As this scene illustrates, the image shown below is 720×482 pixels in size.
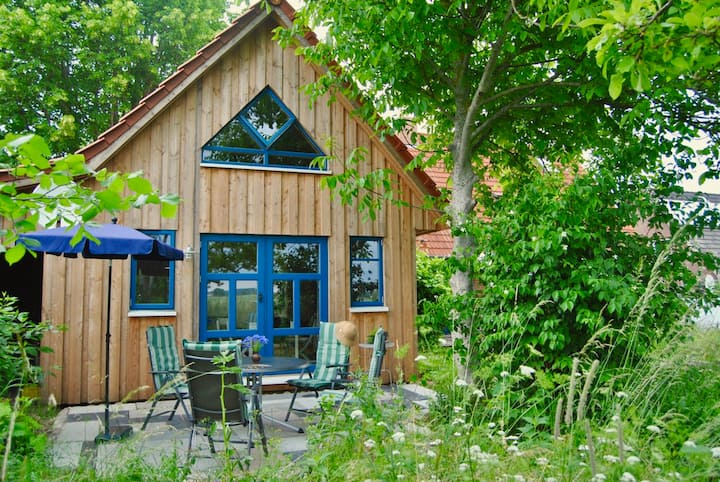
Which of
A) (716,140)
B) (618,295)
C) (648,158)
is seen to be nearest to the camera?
(618,295)

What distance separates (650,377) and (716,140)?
559 cm

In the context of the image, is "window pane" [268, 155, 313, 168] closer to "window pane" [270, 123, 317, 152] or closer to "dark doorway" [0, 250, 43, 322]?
"window pane" [270, 123, 317, 152]

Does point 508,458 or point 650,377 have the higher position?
point 650,377

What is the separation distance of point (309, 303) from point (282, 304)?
1.52ft

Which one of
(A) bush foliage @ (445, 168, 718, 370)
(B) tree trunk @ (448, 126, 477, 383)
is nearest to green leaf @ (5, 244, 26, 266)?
(A) bush foliage @ (445, 168, 718, 370)

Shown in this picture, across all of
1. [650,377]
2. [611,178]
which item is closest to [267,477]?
[650,377]

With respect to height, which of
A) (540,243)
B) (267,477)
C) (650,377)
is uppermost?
(540,243)

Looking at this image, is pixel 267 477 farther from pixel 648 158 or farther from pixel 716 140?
pixel 716 140

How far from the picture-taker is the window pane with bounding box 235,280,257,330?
9.42 m

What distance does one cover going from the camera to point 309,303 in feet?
32.5

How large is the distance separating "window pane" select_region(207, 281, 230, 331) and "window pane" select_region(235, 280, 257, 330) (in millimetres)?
155

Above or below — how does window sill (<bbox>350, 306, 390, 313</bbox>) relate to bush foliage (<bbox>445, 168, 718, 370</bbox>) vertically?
below

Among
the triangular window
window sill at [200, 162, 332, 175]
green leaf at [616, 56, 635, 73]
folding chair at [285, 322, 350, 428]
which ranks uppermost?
the triangular window

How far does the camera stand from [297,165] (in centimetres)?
998
